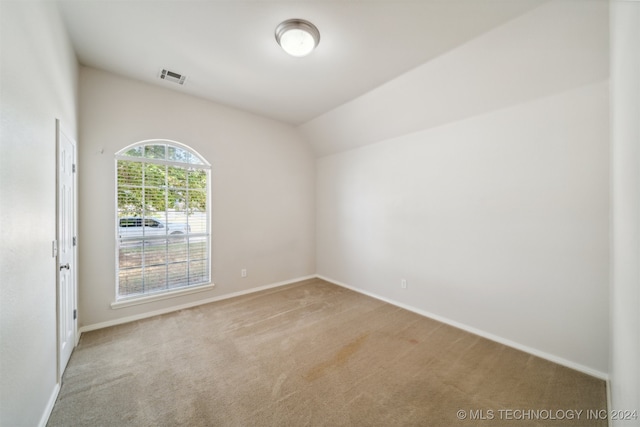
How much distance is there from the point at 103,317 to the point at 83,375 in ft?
3.17

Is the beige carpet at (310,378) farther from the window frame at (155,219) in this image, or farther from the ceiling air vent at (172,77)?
the ceiling air vent at (172,77)

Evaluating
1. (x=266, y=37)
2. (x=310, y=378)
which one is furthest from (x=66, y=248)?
(x=266, y=37)

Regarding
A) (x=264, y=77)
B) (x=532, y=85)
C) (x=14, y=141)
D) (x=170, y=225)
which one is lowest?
(x=170, y=225)

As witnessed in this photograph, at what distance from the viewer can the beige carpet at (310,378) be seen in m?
1.67

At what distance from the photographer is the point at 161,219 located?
322 centimetres

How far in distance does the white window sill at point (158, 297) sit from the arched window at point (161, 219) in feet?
0.20

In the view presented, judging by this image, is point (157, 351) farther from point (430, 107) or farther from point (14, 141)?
point (430, 107)

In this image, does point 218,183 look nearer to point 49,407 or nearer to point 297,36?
point 297,36

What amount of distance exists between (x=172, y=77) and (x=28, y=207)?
2.27 metres

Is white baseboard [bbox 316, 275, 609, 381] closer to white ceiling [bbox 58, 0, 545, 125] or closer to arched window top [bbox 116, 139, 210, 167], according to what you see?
white ceiling [bbox 58, 0, 545, 125]

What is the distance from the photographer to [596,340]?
2.08 meters

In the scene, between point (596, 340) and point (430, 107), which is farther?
point (430, 107)

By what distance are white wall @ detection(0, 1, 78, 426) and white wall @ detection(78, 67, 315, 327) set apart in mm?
1031

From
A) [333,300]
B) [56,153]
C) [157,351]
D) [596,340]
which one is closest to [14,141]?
[56,153]
